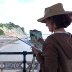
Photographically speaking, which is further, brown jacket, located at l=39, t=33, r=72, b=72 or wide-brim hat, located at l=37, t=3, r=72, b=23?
wide-brim hat, located at l=37, t=3, r=72, b=23

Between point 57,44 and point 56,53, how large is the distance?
0.08m

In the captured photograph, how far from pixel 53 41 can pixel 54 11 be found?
26 centimetres

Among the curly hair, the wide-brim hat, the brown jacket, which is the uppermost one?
the wide-brim hat

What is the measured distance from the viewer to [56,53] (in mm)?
2457

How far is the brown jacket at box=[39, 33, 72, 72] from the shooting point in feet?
8.00

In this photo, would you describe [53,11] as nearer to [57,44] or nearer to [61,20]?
[61,20]

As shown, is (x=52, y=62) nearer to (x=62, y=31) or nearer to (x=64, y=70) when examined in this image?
(x=64, y=70)

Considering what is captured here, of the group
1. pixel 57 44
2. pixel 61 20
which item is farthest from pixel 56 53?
pixel 61 20

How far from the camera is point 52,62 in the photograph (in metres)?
2.43

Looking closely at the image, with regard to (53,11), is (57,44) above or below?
below

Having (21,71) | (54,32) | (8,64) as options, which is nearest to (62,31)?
(54,32)

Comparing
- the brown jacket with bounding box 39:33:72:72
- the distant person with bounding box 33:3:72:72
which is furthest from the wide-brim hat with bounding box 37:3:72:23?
the brown jacket with bounding box 39:33:72:72

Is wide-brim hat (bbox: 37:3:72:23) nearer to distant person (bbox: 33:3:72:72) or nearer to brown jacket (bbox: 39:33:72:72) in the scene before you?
distant person (bbox: 33:3:72:72)

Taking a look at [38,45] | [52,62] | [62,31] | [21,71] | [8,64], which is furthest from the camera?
[8,64]
